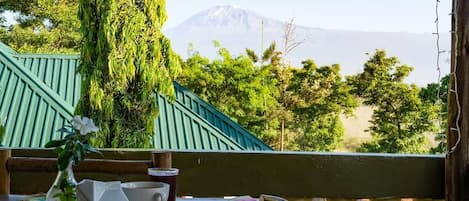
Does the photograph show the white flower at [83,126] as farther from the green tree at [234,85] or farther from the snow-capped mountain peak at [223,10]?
the green tree at [234,85]

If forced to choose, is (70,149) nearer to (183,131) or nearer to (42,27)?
(183,131)

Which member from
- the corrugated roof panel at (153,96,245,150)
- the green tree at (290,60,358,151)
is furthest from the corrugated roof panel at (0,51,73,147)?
the green tree at (290,60,358,151)

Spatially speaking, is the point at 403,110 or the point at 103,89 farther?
the point at 403,110

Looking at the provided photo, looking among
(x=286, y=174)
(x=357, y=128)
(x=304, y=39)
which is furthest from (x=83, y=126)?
(x=357, y=128)

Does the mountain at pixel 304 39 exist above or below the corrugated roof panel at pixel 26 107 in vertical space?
above

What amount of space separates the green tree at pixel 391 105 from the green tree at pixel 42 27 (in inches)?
155

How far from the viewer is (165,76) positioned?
4543mm

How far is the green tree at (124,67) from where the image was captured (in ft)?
13.8

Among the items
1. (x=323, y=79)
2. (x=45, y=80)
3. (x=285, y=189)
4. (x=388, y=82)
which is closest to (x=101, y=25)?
(x=45, y=80)

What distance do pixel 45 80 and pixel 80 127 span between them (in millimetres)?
4246

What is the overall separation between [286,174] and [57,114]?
2.88 meters

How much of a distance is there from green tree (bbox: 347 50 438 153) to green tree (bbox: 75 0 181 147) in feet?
8.50

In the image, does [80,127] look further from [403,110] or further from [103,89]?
[403,110]

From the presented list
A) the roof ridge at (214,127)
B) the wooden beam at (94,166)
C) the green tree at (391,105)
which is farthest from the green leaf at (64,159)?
the green tree at (391,105)
